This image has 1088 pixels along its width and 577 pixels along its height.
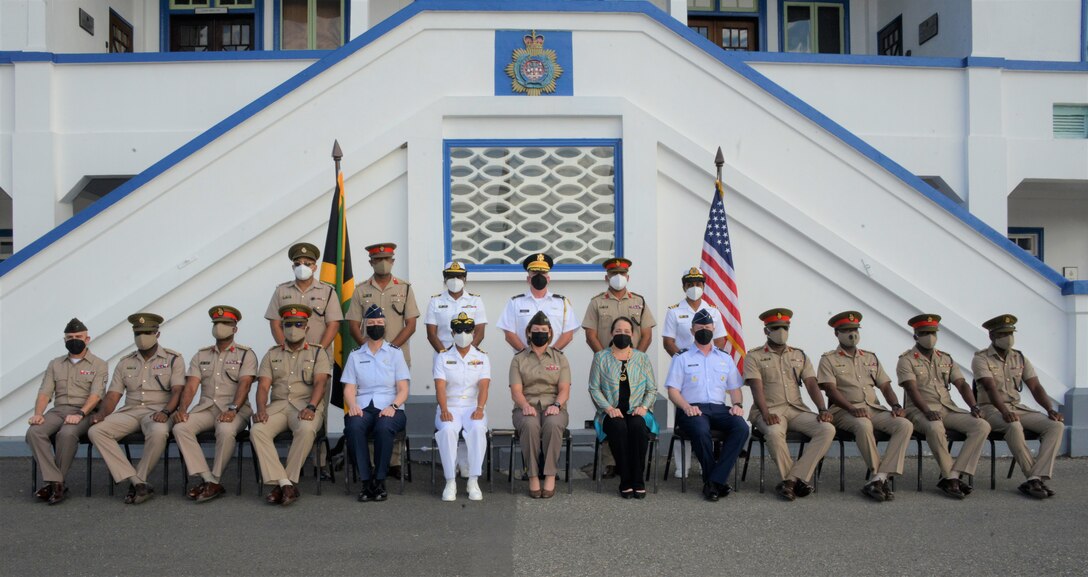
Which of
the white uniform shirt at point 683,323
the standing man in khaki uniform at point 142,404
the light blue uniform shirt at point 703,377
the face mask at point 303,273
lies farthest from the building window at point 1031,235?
the standing man in khaki uniform at point 142,404

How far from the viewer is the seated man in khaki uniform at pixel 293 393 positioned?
6.78m

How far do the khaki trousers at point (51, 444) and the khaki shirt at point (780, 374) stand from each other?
201 inches

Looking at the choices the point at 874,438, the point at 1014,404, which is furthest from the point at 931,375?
the point at 874,438

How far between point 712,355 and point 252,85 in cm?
577

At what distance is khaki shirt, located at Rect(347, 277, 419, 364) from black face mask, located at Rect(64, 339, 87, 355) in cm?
202

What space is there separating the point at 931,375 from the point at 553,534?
3.55m

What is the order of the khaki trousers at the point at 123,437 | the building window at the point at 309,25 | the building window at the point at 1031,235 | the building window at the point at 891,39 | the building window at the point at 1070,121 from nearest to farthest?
the khaki trousers at the point at 123,437
the building window at the point at 1070,121
the building window at the point at 1031,235
the building window at the point at 891,39
the building window at the point at 309,25

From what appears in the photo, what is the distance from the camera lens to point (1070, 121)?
10.4 meters

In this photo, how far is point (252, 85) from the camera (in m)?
9.87

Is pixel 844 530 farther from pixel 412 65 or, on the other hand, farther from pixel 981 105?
pixel 981 105

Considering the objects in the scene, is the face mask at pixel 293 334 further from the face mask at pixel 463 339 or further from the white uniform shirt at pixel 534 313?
the white uniform shirt at pixel 534 313

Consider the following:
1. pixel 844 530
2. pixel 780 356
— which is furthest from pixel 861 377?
pixel 844 530

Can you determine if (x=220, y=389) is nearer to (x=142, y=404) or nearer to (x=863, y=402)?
(x=142, y=404)

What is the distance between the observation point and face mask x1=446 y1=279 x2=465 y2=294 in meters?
7.57
